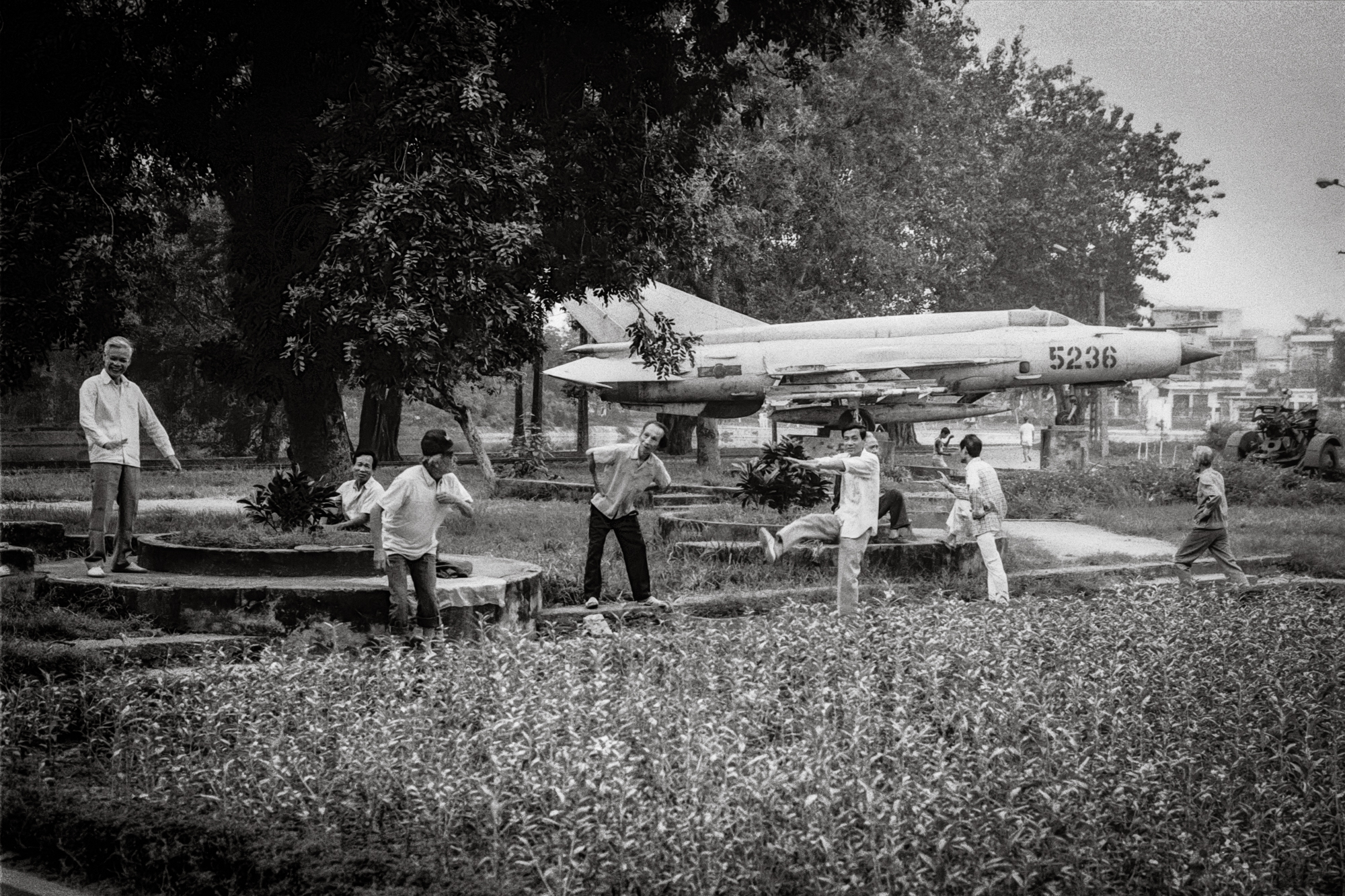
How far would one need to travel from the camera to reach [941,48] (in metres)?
40.7

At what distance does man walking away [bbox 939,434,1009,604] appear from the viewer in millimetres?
11977

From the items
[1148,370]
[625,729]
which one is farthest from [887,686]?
[1148,370]

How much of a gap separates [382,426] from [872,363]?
13243mm

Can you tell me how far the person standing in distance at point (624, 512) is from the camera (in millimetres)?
10859

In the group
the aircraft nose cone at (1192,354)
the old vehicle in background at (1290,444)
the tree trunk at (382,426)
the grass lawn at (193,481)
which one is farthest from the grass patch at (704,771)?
the aircraft nose cone at (1192,354)

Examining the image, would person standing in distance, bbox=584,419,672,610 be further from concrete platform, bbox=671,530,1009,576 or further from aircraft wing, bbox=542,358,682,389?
aircraft wing, bbox=542,358,682,389

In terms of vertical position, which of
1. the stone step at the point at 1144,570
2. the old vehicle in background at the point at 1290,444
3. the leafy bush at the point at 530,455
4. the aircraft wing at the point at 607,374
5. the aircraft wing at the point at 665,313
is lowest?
the stone step at the point at 1144,570

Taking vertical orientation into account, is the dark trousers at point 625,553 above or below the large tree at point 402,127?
below

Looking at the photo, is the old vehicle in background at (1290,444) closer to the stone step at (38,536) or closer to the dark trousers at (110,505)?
the stone step at (38,536)

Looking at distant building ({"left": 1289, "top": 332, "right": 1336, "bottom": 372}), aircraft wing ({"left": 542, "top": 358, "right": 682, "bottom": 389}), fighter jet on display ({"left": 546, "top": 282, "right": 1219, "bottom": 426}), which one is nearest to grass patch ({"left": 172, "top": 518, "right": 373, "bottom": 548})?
distant building ({"left": 1289, "top": 332, "right": 1336, "bottom": 372})

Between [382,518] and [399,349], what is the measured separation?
5579 mm

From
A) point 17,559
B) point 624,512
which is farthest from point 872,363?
point 17,559

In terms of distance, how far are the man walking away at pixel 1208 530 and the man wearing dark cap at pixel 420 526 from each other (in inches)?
318

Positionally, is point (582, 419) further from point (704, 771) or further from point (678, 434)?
point (704, 771)
